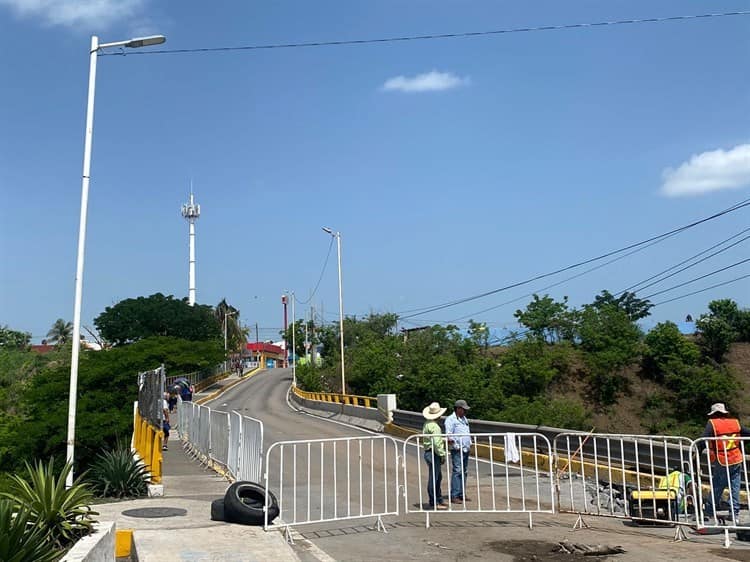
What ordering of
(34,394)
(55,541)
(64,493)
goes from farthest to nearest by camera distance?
(34,394), (64,493), (55,541)

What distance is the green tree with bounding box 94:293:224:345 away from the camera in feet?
278

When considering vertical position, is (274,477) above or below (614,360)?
below

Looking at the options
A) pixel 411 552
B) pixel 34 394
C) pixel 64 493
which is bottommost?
pixel 411 552

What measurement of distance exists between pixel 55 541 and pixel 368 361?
2205 inches

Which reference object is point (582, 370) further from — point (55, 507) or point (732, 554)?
point (55, 507)

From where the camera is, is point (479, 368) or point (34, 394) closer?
point (34, 394)

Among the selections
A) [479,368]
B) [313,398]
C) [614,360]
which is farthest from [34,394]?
[614,360]

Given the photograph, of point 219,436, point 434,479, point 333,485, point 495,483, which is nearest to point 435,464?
point 434,479

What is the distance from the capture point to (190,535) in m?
8.51

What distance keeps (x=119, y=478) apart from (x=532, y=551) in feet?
23.7

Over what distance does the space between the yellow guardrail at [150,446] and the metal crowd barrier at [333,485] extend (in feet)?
6.53

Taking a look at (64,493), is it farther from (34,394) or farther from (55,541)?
(34,394)

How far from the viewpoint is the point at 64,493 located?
7391 millimetres

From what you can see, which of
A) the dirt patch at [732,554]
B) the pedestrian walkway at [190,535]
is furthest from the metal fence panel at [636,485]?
the pedestrian walkway at [190,535]
